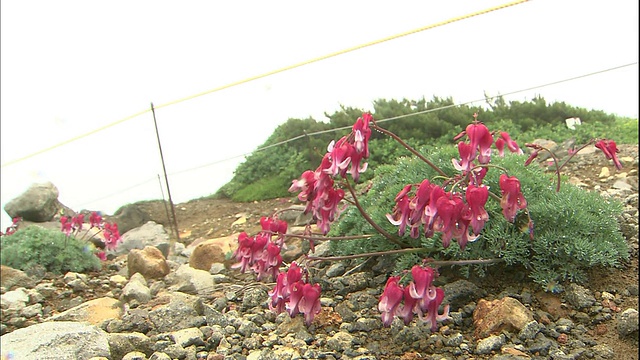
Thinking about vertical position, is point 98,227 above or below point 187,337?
above

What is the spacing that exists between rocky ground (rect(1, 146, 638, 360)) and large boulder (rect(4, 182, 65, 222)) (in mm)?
3430

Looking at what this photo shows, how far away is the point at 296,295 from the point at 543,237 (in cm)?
127

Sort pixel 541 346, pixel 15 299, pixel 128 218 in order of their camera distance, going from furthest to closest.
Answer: pixel 128 218 → pixel 15 299 → pixel 541 346

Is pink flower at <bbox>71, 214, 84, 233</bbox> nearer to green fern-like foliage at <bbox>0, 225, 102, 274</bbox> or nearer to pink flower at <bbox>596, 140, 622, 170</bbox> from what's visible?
green fern-like foliage at <bbox>0, 225, 102, 274</bbox>

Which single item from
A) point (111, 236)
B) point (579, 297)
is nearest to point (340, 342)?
point (579, 297)

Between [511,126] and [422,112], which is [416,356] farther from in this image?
[511,126]

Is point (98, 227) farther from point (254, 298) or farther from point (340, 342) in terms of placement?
point (340, 342)

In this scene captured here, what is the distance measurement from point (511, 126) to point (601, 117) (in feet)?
4.10

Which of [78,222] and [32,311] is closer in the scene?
[32,311]

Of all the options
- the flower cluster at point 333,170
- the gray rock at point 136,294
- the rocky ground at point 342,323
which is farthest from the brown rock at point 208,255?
the flower cluster at point 333,170

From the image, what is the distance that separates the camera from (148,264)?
4.55 meters

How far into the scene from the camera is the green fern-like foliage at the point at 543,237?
123 inches

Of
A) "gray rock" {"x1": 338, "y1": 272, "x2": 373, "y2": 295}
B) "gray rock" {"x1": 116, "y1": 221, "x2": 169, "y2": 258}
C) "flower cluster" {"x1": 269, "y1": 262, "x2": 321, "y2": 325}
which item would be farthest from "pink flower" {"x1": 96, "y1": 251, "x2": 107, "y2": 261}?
"flower cluster" {"x1": 269, "y1": 262, "x2": 321, "y2": 325}

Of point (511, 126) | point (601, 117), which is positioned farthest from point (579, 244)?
point (601, 117)
